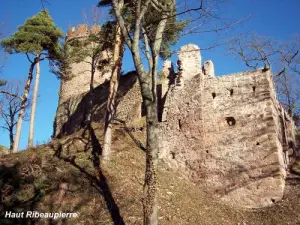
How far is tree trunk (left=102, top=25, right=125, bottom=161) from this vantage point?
10734mm

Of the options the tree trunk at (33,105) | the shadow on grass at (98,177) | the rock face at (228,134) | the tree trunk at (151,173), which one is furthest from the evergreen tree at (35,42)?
the tree trunk at (151,173)

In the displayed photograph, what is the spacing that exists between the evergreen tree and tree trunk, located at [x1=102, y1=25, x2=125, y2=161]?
20.4 ft

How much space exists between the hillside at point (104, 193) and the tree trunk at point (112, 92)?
0.55m

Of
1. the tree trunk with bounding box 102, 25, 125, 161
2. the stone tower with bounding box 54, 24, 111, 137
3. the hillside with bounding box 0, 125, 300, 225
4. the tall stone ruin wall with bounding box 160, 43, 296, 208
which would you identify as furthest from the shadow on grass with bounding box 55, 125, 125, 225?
the stone tower with bounding box 54, 24, 111, 137

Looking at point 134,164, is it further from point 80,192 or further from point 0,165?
point 0,165

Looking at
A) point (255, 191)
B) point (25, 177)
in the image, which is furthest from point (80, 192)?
point (255, 191)

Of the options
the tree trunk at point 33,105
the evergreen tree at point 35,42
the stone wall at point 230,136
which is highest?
the evergreen tree at point 35,42

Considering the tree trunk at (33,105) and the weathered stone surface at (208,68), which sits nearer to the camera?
the weathered stone surface at (208,68)

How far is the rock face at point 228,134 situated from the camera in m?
10.4

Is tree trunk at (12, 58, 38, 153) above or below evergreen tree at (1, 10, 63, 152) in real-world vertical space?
below

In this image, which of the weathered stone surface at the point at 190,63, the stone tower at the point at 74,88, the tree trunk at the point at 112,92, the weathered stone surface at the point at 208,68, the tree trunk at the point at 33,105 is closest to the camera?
the tree trunk at the point at 112,92

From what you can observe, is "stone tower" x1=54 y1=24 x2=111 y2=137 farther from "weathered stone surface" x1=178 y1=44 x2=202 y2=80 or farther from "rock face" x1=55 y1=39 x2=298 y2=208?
"rock face" x1=55 y1=39 x2=298 y2=208

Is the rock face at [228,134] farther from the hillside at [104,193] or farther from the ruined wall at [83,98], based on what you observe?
the ruined wall at [83,98]

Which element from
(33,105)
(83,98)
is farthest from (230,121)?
(83,98)
